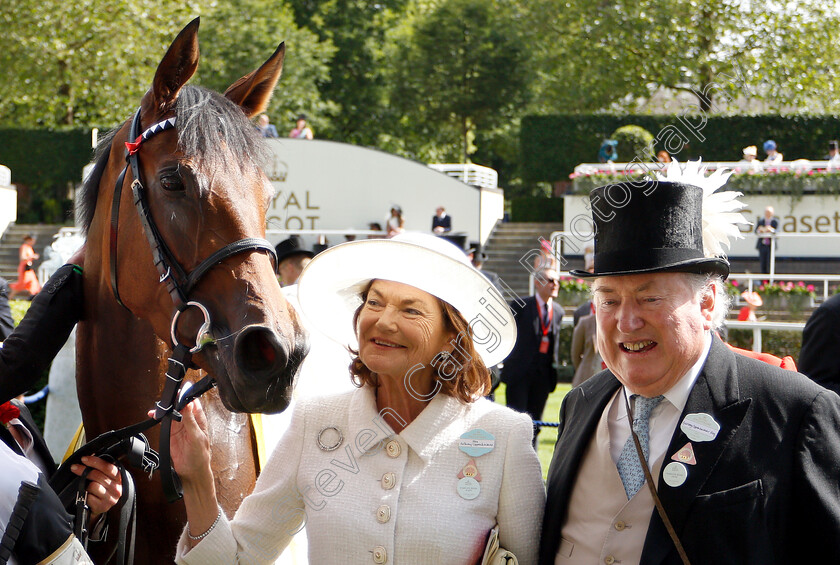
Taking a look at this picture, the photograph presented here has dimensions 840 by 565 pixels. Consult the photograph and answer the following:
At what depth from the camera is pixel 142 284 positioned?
2.77m

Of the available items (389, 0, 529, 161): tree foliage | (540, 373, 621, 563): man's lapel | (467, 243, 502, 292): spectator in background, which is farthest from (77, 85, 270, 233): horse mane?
(389, 0, 529, 161): tree foliage

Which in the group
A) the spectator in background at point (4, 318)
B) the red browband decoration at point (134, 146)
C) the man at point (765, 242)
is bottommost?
the man at point (765, 242)

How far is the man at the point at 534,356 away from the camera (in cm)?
929

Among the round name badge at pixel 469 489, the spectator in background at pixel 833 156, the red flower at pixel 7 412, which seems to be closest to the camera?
the round name badge at pixel 469 489

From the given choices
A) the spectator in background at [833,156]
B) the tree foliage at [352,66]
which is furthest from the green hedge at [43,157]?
the spectator in background at [833,156]

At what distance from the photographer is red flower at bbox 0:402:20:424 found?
2945 mm

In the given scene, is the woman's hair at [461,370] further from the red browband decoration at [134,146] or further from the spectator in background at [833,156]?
the spectator in background at [833,156]

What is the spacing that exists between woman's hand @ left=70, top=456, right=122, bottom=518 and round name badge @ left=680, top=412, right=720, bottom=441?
5.25 feet

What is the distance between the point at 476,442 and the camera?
265 cm

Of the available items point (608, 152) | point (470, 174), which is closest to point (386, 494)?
point (608, 152)

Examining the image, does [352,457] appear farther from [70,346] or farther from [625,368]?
[70,346]

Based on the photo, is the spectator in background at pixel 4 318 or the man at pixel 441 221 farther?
the man at pixel 441 221

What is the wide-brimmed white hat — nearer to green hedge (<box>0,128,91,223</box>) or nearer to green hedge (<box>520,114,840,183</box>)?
green hedge (<box>520,114,840,183</box>)

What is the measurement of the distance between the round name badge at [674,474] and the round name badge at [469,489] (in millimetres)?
521
